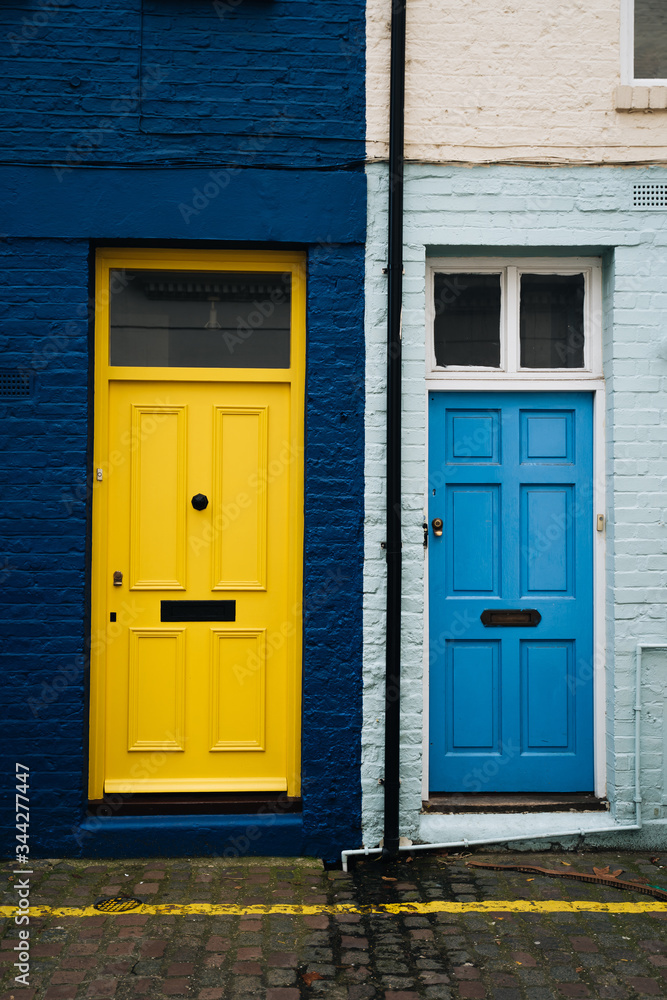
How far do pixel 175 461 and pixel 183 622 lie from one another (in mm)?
925

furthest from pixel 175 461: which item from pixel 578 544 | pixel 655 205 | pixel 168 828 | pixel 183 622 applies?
pixel 655 205

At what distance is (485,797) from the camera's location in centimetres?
489

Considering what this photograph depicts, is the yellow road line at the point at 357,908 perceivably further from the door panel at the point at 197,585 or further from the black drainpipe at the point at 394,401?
the door panel at the point at 197,585

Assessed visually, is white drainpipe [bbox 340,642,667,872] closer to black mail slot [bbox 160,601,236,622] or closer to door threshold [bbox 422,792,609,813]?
door threshold [bbox 422,792,609,813]

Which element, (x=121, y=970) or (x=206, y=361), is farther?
(x=206, y=361)

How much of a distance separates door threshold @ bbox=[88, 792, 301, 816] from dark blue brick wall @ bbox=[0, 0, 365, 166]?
3.55 metres

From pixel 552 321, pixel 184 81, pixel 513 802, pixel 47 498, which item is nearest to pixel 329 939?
pixel 513 802

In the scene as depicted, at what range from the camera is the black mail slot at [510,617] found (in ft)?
16.2

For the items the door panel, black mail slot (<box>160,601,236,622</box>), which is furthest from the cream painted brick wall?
black mail slot (<box>160,601,236,622</box>)

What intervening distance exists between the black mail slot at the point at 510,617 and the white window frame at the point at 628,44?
309 centimetres

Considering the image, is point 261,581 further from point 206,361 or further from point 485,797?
point 485,797

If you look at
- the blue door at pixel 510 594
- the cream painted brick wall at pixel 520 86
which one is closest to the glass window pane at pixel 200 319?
the blue door at pixel 510 594

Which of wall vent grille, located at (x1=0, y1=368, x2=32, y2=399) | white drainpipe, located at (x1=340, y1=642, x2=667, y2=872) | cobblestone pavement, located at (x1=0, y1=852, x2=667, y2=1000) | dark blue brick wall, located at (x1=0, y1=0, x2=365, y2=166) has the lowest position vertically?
cobblestone pavement, located at (x1=0, y1=852, x2=667, y2=1000)

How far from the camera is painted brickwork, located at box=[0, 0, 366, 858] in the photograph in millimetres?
4547
